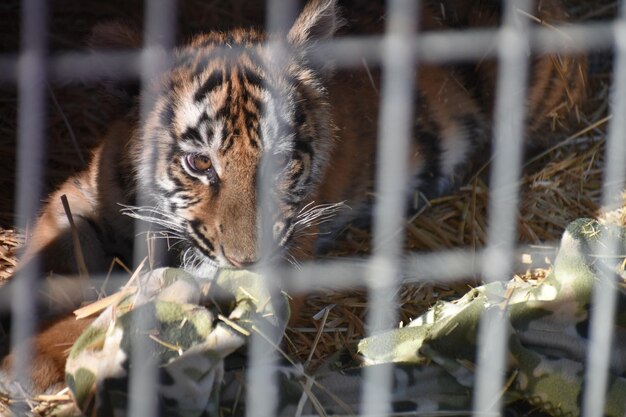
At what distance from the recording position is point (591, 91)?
9.35 ft

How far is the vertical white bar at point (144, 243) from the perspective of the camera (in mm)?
1479

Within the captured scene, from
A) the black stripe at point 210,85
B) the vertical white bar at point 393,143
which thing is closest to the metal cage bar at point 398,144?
the vertical white bar at point 393,143

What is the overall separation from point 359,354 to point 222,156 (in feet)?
1.50

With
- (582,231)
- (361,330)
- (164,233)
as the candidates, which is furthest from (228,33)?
(582,231)

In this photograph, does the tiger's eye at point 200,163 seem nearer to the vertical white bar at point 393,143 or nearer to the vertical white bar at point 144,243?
the vertical white bar at point 144,243

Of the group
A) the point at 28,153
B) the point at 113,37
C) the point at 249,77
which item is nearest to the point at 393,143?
the point at 249,77

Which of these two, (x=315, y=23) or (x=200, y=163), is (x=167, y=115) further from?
(x=315, y=23)

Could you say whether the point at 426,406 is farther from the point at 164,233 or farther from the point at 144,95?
the point at 144,95

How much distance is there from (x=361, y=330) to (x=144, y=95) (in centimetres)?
66

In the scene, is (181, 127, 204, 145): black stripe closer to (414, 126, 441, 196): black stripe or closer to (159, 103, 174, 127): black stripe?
(159, 103, 174, 127): black stripe

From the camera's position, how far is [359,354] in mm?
1781

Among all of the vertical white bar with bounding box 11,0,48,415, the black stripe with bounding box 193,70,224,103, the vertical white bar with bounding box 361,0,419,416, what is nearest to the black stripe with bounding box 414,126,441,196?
the vertical white bar with bounding box 361,0,419,416

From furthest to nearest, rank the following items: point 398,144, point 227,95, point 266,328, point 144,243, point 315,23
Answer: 1. point 398,144
2. point 144,243
3. point 315,23
4. point 227,95
5. point 266,328

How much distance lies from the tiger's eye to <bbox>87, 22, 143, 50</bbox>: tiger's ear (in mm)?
253
